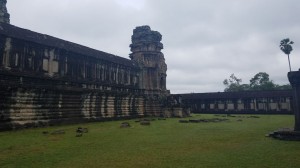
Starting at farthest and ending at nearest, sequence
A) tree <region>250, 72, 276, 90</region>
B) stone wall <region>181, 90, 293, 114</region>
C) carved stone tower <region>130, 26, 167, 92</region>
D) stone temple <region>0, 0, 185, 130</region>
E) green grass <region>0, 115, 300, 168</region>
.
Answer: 1. tree <region>250, 72, 276, 90</region>
2. stone wall <region>181, 90, 293, 114</region>
3. carved stone tower <region>130, 26, 167, 92</region>
4. stone temple <region>0, 0, 185, 130</region>
5. green grass <region>0, 115, 300, 168</region>

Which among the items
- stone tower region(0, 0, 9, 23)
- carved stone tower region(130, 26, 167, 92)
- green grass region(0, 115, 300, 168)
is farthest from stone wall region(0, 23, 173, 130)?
stone tower region(0, 0, 9, 23)

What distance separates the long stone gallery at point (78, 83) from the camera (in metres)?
16.7

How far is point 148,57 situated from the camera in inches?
1320

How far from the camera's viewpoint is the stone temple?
54.3ft

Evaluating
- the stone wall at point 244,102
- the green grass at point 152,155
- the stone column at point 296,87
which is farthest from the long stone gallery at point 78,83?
the stone column at point 296,87

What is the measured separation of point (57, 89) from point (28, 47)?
151 inches

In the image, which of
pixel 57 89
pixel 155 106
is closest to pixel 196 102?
pixel 155 106

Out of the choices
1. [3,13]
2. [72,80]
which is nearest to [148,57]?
[72,80]

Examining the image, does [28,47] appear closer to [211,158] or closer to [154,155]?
[154,155]

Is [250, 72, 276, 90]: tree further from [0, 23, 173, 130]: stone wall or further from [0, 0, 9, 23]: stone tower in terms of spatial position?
[0, 0, 9, 23]: stone tower

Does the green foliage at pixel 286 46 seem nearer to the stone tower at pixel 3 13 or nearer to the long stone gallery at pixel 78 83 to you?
A: the long stone gallery at pixel 78 83

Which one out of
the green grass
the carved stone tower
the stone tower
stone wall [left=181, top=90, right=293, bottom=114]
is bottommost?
the green grass

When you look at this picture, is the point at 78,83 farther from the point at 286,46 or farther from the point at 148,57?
the point at 286,46

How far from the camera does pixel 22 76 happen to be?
17.8 meters
